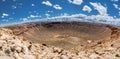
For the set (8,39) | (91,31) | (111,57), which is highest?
(8,39)

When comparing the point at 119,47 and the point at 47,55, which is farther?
the point at 119,47

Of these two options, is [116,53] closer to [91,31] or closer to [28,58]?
[28,58]

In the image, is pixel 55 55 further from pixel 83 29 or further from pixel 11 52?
pixel 83 29

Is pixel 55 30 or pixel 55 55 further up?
pixel 55 55

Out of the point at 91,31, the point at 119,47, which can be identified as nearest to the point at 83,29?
the point at 91,31

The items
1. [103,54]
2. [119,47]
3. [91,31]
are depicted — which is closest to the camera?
[103,54]

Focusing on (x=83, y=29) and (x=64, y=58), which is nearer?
(x=64, y=58)

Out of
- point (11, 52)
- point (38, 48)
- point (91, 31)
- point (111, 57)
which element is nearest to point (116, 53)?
point (111, 57)

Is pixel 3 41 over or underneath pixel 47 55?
over

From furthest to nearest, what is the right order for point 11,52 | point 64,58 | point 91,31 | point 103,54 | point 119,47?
1. point 91,31
2. point 119,47
3. point 103,54
4. point 64,58
5. point 11,52
